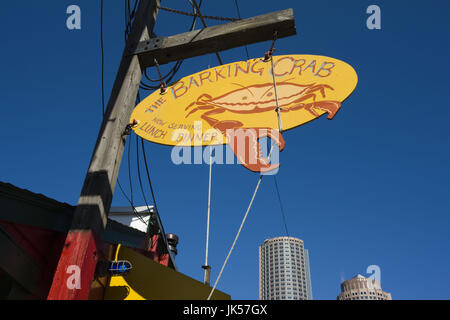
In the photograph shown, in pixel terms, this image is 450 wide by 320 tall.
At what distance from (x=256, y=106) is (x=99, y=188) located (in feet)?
6.20

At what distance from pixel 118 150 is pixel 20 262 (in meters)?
1.50

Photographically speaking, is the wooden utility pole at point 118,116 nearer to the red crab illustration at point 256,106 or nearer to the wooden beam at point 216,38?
the wooden beam at point 216,38

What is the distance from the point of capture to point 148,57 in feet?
15.0

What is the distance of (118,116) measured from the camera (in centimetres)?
Answer: 394

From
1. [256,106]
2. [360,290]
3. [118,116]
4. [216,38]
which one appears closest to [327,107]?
[256,106]

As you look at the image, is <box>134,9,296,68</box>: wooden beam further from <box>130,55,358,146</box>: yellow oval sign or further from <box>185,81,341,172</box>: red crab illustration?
<box>185,81,341,172</box>: red crab illustration

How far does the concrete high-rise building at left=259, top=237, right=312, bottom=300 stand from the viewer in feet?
472

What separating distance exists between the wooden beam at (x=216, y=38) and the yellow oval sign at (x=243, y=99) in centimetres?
28

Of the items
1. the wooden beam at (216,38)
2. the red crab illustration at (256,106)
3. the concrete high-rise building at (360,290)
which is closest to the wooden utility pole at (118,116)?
the wooden beam at (216,38)

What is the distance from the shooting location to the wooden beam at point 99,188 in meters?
2.98

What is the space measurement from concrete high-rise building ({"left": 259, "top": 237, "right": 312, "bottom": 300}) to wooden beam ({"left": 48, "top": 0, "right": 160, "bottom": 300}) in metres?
144

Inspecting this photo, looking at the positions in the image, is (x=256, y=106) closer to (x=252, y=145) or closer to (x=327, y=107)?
(x=252, y=145)
